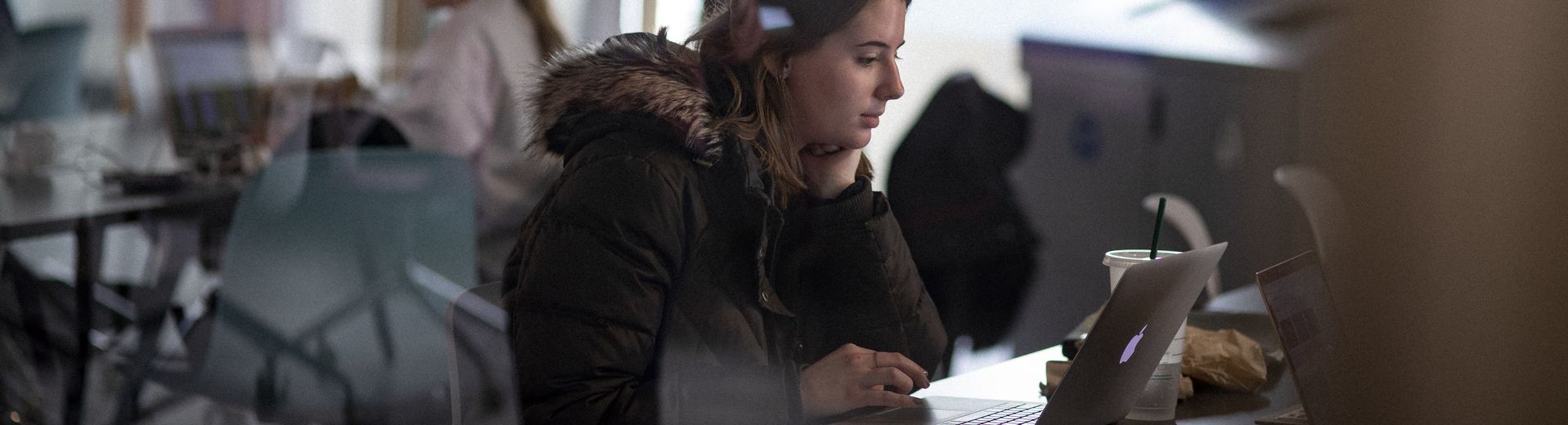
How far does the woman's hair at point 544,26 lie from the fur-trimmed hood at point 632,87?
11cm


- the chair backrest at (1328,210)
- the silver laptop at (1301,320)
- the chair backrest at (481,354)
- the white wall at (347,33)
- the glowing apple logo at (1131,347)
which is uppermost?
the chair backrest at (1328,210)

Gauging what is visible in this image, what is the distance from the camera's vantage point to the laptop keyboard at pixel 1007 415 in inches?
34.8

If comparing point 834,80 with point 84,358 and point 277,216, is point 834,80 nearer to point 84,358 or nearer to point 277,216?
point 277,216

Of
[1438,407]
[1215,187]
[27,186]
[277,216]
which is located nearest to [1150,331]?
[1438,407]

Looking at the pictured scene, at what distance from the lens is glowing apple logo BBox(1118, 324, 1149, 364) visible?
765 millimetres

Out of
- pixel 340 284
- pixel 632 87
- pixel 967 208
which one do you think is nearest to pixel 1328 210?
pixel 632 87

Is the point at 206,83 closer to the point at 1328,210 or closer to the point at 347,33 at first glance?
the point at 347,33

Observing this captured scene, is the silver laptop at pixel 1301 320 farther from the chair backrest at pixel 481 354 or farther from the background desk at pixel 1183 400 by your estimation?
the chair backrest at pixel 481 354

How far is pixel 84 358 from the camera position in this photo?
1818mm

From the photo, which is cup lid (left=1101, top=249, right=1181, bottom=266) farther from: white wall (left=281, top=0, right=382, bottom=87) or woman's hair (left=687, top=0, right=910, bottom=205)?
white wall (left=281, top=0, right=382, bottom=87)

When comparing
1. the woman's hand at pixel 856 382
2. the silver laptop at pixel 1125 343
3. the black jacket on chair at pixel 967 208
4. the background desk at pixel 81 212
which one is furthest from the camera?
the background desk at pixel 81 212

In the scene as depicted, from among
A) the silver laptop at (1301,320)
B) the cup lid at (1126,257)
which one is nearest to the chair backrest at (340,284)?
the cup lid at (1126,257)

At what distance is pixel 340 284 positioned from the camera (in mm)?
1653

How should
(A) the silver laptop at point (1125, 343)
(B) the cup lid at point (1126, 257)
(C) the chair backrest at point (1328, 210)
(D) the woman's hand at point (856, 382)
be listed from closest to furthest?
(C) the chair backrest at point (1328, 210)
(A) the silver laptop at point (1125, 343)
(B) the cup lid at point (1126, 257)
(D) the woman's hand at point (856, 382)
